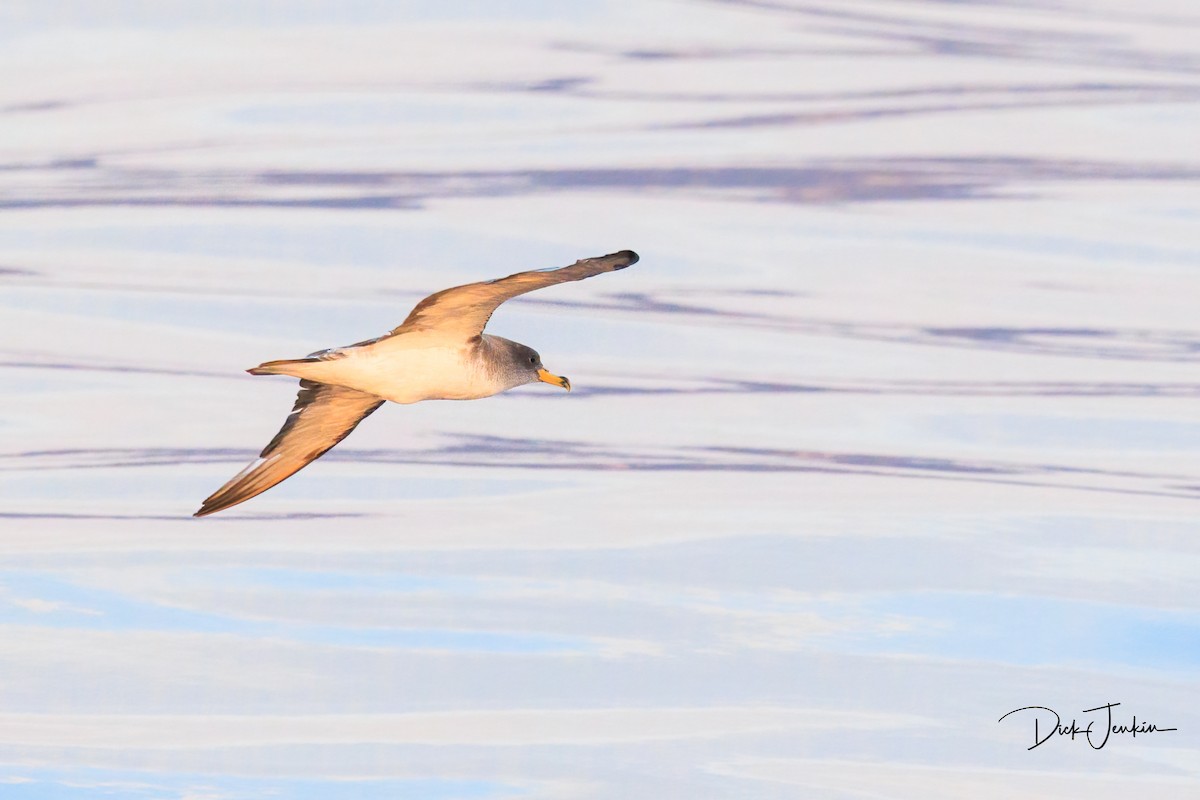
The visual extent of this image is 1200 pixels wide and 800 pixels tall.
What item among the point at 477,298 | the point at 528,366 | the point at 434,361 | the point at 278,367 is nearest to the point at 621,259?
the point at 477,298

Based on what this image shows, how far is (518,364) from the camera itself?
911 centimetres

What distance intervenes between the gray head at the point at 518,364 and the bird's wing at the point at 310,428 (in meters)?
0.71

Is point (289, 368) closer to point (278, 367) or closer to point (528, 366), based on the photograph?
point (278, 367)

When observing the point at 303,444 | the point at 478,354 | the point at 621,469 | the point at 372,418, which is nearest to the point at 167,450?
the point at 372,418

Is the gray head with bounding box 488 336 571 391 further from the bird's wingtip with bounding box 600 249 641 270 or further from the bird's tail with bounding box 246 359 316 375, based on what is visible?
the bird's wingtip with bounding box 600 249 641 270

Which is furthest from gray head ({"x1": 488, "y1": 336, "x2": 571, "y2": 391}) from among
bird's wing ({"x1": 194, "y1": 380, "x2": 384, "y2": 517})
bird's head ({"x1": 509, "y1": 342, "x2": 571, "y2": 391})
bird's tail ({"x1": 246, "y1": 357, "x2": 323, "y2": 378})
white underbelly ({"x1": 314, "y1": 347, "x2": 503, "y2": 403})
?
bird's tail ({"x1": 246, "y1": 357, "x2": 323, "y2": 378})

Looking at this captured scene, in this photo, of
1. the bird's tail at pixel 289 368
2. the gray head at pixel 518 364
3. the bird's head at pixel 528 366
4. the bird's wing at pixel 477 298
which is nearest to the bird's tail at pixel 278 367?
the bird's tail at pixel 289 368

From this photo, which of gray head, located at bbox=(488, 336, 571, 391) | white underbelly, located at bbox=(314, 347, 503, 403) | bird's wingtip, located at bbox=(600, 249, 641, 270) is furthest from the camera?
gray head, located at bbox=(488, 336, 571, 391)

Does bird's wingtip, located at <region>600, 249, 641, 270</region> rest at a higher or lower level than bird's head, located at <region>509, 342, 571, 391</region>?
higher

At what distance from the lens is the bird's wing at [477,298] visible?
7.31 metres

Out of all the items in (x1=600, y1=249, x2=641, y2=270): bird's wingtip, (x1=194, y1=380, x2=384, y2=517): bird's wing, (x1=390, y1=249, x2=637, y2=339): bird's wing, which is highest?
(x1=600, y1=249, x2=641, y2=270): bird's wingtip

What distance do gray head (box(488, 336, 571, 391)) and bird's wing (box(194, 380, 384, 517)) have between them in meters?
0.71

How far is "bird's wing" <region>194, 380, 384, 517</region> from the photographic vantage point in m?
9.38

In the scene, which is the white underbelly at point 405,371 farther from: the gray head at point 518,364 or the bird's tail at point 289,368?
the gray head at point 518,364
